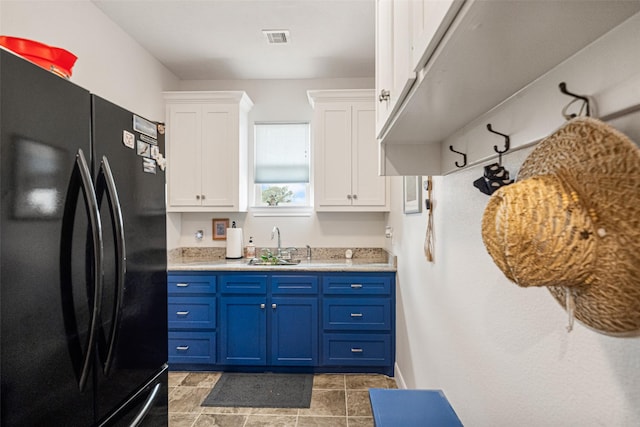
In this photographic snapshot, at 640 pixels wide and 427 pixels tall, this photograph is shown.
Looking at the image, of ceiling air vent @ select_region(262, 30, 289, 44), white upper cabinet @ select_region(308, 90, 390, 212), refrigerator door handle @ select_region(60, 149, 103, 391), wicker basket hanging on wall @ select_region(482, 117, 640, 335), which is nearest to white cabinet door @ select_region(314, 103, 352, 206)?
white upper cabinet @ select_region(308, 90, 390, 212)

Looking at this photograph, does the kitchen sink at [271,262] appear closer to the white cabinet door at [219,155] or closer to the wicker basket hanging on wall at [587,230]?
the white cabinet door at [219,155]

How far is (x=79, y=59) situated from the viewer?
7.73 ft

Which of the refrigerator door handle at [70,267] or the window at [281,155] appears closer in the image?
the refrigerator door handle at [70,267]

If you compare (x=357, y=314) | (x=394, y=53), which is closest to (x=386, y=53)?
(x=394, y=53)

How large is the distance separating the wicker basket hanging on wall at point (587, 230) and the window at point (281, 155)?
3.28m

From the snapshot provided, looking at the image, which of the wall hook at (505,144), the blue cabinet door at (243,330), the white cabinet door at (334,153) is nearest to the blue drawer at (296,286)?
the blue cabinet door at (243,330)

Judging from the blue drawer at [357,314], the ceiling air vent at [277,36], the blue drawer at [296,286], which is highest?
the ceiling air vent at [277,36]

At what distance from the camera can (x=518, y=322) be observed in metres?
0.93

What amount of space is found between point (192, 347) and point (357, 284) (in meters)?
1.51

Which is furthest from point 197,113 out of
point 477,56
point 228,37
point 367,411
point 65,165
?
point 477,56

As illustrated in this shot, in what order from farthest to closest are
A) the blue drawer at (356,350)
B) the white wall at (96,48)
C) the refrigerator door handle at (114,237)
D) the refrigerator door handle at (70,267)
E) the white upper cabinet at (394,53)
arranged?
1. the blue drawer at (356,350)
2. the white wall at (96,48)
3. the refrigerator door handle at (114,237)
4. the refrigerator door handle at (70,267)
5. the white upper cabinet at (394,53)

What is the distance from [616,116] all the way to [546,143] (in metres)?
0.10

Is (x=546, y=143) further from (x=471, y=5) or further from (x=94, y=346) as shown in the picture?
(x=94, y=346)

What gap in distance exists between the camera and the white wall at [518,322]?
0.57 m
